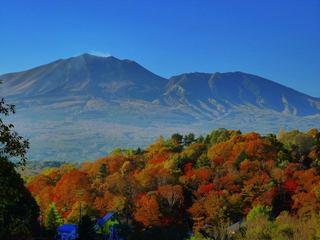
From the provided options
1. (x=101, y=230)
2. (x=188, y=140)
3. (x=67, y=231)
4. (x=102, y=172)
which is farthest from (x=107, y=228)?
(x=188, y=140)

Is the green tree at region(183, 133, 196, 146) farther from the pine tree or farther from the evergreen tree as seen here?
the pine tree

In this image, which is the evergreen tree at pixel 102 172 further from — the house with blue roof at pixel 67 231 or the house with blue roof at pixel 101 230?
the house with blue roof at pixel 67 231

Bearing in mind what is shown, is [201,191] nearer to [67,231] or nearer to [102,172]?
[67,231]

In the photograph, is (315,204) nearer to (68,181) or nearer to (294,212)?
(294,212)

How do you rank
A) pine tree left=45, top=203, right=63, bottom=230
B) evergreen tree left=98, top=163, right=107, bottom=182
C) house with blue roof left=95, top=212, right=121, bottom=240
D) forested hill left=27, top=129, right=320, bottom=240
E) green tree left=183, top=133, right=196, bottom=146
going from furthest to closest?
green tree left=183, top=133, right=196, bottom=146, evergreen tree left=98, top=163, right=107, bottom=182, forested hill left=27, top=129, right=320, bottom=240, pine tree left=45, top=203, right=63, bottom=230, house with blue roof left=95, top=212, right=121, bottom=240

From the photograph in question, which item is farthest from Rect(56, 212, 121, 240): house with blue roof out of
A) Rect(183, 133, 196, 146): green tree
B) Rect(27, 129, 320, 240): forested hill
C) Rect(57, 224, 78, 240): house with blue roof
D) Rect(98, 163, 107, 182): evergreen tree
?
Rect(183, 133, 196, 146): green tree

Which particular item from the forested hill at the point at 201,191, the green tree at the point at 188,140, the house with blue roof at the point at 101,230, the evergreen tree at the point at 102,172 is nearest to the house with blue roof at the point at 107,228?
the house with blue roof at the point at 101,230

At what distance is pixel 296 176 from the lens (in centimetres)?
6569

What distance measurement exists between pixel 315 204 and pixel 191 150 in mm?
32687

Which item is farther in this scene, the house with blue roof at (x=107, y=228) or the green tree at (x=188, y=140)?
the green tree at (x=188, y=140)

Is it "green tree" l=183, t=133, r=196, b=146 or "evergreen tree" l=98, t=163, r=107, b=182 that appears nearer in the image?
"evergreen tree" l=98, t=163, r=107, b=182

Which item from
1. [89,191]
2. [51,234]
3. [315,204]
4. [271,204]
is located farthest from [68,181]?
[315,204]

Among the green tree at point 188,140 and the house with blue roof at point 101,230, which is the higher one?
the green tree at point 188,140

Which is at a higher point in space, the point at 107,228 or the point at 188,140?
the point at 188,140
